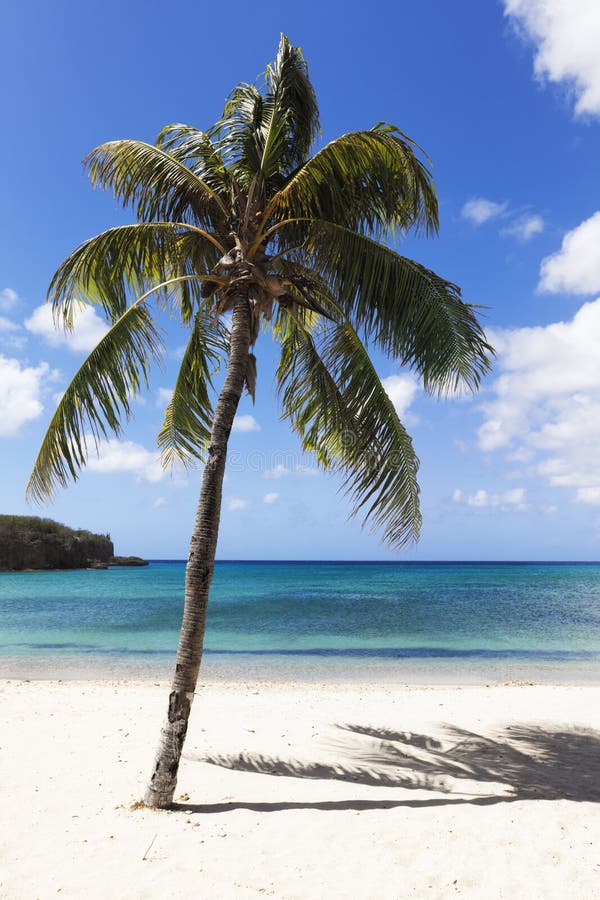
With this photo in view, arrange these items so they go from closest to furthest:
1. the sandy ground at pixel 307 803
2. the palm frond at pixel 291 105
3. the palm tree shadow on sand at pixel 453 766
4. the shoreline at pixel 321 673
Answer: the sandy ground at pixel 307 803, the palm tree shadow on sand at pixel 453 766, the palm frond at pixel 291 105, the shoreline at pixel 321 673

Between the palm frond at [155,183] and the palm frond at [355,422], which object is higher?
the palm frond at [155,183]

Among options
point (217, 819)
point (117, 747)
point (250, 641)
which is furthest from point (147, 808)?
point (250, 641)

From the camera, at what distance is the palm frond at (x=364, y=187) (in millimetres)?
6008

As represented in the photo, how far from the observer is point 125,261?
22.7 ft

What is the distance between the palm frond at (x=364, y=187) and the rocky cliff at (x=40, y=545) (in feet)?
194

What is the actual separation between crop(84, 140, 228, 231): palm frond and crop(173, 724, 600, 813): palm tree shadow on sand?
6.02m

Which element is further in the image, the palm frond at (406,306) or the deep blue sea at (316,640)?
the deep blue sea at (316,640)

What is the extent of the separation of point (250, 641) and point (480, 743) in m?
11.9

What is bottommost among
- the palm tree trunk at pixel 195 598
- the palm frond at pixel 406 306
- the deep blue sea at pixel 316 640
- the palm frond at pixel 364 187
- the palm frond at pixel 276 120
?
the deep blue sea at pixel 316 640

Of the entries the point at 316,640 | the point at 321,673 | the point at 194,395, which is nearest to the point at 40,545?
the point at 316,640

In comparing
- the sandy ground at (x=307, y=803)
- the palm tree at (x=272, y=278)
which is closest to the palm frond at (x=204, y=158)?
the palm tree at (x=272, y=278)

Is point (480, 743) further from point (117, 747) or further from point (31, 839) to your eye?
point (31, 839)

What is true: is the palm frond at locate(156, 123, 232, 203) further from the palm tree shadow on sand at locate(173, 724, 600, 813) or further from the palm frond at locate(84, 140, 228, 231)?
the palm tree shadow on sand at locate(173, 724, 600, 813)

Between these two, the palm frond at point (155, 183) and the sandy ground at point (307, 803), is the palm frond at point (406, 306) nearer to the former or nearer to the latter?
the palm frond at point (155, 183)
